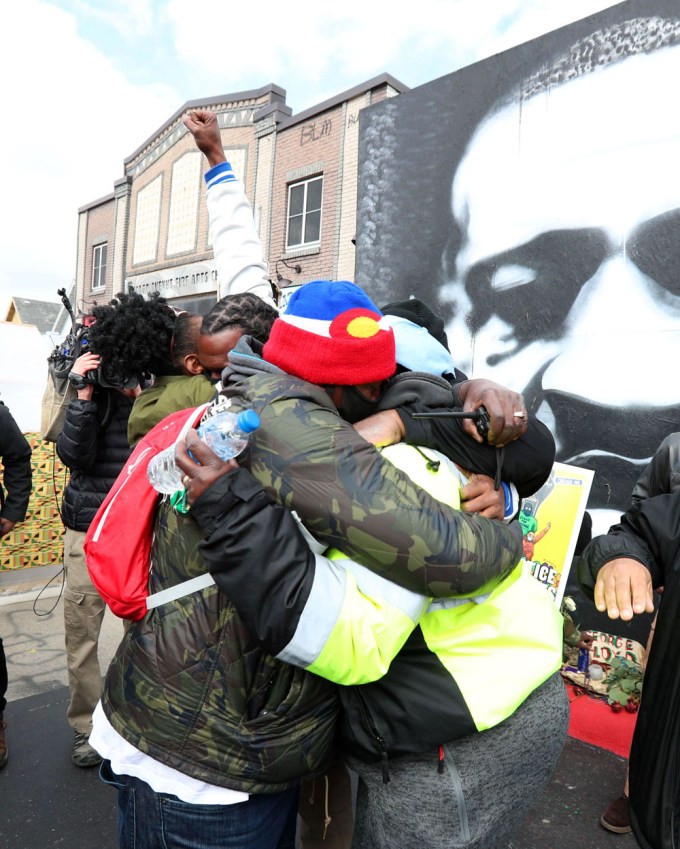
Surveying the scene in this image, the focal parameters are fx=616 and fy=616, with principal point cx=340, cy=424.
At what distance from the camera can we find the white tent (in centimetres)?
714

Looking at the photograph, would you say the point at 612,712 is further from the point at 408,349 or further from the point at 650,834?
the point at 408,349

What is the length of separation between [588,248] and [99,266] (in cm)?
1903

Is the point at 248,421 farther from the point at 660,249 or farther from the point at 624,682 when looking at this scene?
the point at 660,249

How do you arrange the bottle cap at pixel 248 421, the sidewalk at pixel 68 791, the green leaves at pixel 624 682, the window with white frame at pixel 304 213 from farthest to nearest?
the window with white frame at pixel 304 213 < the green leaves at pixel 624 682 < the sidewalk at pixel 68 791 < the bottle cap at pixel 248 421

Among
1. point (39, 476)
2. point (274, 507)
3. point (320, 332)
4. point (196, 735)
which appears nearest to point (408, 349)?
point (320, 332)

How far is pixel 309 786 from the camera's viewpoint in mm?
1759

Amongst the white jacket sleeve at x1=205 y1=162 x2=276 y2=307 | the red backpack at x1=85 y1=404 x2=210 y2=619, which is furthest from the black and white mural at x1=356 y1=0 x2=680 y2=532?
the red backpack at x1=85 y1=404 x2=210 y2=619

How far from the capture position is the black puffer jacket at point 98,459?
2.93m

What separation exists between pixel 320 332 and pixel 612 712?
12.0 ft

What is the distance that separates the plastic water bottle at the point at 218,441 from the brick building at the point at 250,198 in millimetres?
10823

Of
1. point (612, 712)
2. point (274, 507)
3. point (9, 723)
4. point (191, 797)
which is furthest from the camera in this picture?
point (612, 712)

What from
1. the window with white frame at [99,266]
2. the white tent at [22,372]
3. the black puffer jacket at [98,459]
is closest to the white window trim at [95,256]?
the window with white frame at [99,266]

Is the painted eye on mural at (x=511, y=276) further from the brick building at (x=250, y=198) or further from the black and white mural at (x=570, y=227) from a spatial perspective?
the brick building at (x=250, y=198)

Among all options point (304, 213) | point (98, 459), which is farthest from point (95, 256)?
point (98, 459)
